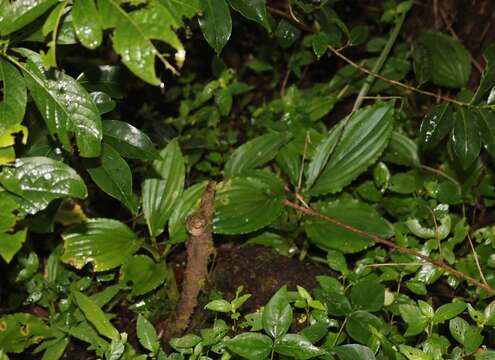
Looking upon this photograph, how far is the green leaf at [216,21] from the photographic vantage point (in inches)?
57.2

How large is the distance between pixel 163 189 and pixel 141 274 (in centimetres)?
30

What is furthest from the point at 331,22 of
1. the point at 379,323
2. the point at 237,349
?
the point at 237,349

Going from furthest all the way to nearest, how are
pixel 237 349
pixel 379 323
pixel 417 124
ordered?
pixel 417 124
pixel 379 323
pixel 237 349

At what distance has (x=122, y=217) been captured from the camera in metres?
2.39

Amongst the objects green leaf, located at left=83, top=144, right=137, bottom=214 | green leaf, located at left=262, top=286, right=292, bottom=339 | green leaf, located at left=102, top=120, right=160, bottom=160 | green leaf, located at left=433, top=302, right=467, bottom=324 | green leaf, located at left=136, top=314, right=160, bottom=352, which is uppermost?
green leaf, located at left=102, top=120, right=160, bottom=160

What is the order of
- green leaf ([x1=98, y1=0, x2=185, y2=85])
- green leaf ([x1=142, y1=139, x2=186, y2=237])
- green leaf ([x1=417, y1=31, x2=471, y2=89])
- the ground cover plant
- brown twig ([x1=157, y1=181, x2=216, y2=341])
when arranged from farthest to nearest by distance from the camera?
green leaf ([x1=417, y1=31, x2=471, y2=89]) < green leaf ([x1=142, y1=139, x2=186, y2=237]) < brown twig ([x1=157, y1=181, x2=216, y2=341]) < the ground cover plant < green leaf ([x1=98, y1=0, x2=185, y2=85])

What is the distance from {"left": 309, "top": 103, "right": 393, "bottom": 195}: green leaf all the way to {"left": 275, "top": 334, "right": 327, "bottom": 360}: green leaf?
782mm

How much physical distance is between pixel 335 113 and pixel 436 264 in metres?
1.09

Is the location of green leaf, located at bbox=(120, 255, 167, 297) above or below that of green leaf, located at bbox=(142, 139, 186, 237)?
below

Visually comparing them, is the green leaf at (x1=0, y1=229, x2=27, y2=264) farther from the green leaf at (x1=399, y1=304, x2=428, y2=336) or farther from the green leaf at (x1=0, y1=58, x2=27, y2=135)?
the green leaf at (x1=399, y1=304, x2=428, y2=336)

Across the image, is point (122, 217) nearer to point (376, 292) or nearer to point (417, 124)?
point (376, 292)

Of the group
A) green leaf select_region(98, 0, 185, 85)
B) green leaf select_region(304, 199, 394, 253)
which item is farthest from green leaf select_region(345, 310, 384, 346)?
green leaf select_region(98, 0, 185, 85)

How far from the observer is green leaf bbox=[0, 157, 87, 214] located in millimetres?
1468

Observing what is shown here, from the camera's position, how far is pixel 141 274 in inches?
79.7
